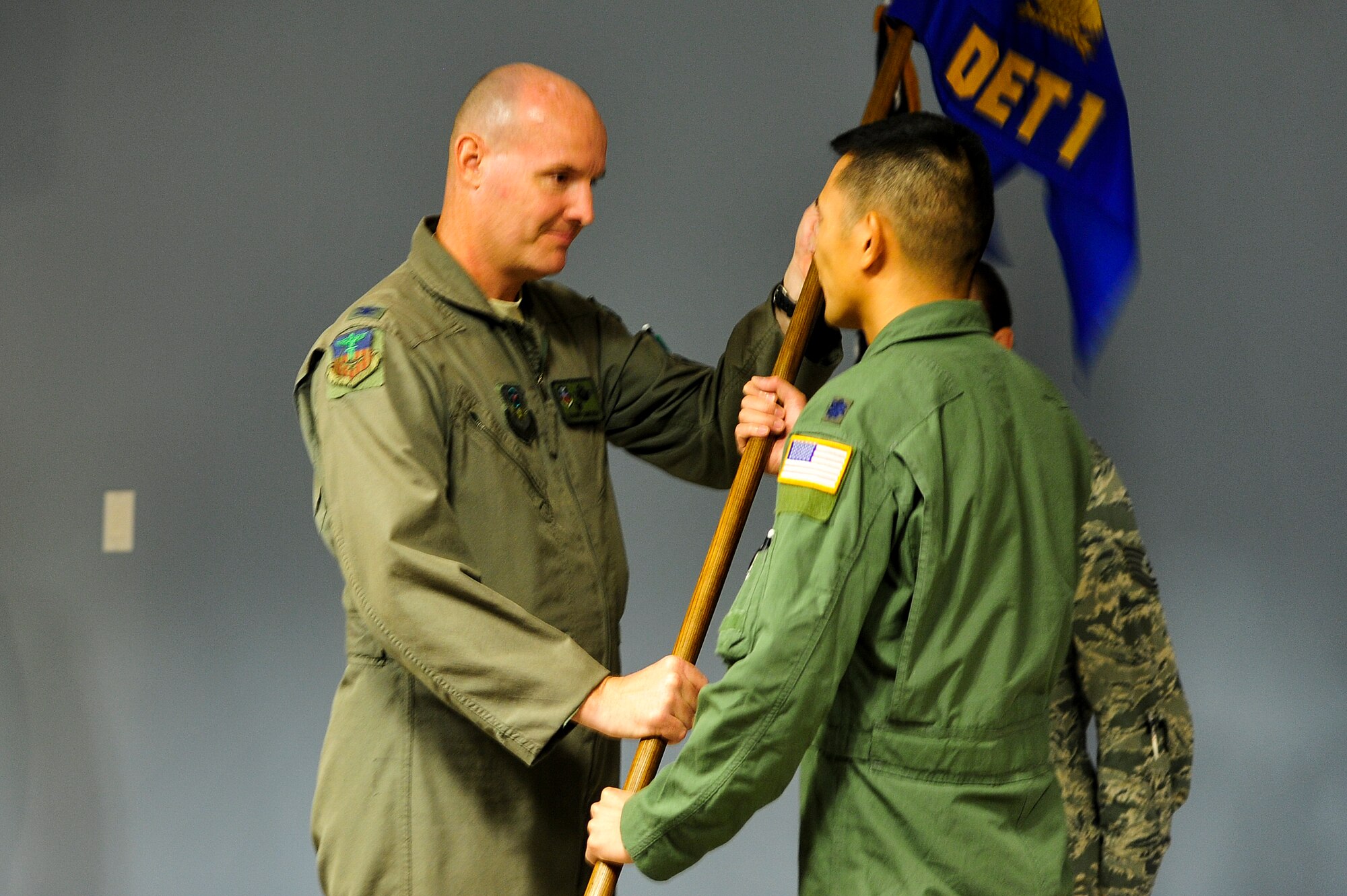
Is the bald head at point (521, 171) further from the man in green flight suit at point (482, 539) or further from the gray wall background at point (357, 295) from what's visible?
the gray wall background at point (357, 295)

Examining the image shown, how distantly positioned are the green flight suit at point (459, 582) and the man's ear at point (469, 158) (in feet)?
0.32

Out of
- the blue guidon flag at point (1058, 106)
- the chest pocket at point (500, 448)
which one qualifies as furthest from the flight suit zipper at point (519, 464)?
the blue guidon flag at point (1058, 106)

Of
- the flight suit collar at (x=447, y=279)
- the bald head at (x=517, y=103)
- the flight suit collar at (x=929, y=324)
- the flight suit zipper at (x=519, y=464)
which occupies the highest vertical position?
the bald head at (x=517, y=103)

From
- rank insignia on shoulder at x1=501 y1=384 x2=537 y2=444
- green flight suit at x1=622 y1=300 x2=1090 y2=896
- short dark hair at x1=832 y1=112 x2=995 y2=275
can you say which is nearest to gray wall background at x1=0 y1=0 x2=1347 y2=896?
rank insignia on shoulder at x1=501 y1=384 x2=537 y2=444

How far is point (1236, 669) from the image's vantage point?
8.10ft

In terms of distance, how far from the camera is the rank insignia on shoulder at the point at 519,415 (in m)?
1.63

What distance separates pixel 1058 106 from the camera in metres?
1.87

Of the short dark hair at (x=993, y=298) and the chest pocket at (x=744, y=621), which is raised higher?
the short dark hair at (x=993, y=298)

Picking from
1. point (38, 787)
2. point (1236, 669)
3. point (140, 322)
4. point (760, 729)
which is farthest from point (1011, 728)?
point (38, 787)

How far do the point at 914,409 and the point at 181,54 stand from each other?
2.38 m

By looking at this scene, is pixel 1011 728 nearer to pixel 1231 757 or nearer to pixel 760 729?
pixel 760 729

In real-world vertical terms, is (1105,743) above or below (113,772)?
above

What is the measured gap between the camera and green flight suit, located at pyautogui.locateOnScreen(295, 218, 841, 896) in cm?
143

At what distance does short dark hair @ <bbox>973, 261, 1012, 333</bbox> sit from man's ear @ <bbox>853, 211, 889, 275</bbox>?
593mm
